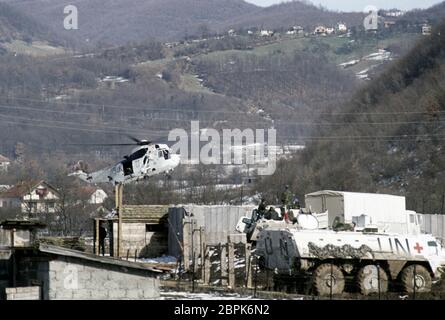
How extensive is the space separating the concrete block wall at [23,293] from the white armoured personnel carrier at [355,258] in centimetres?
1207

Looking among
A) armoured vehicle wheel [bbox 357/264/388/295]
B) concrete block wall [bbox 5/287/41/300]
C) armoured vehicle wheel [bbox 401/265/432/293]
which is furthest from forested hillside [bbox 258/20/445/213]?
concrete block wall [bbox 5/287/41/300]

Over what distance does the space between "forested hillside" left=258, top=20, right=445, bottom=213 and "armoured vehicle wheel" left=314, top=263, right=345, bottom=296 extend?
4901 cm

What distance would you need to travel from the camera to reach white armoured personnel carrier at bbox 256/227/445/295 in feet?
155

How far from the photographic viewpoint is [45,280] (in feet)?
126

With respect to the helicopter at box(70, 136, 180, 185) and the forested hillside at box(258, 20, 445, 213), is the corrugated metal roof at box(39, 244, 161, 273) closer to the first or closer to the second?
the helicopter at box(70, 136, 180, 185)

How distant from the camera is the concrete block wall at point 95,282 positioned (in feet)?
126

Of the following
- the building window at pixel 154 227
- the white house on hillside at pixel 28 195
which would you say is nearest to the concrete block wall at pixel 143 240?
A: the building window at pixel 154 227

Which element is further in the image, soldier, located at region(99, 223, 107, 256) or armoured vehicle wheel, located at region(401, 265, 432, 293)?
soldier, located at region(99, 223, 107, 256)

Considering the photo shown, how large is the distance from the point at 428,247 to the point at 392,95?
12453cm

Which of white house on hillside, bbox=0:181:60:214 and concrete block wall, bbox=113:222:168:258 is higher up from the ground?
white house on hillside, bbox=0:181:60:214

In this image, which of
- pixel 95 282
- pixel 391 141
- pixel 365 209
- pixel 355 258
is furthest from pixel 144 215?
pixel 391 141

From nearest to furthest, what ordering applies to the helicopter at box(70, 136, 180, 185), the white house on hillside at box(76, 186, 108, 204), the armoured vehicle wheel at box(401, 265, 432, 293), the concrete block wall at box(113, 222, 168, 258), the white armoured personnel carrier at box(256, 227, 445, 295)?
the white armoured personnel carrier at box(256, 227, 445, 295), the armoured vehicle wheel at box(401, 265, 432, 293), the concrete block wall at box(113, 222, 168, 258), the helicopter at box(70, 136, 180, 185), the white house on hillside at box(76, 186, 108, 204)

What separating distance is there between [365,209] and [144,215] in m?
15.2
